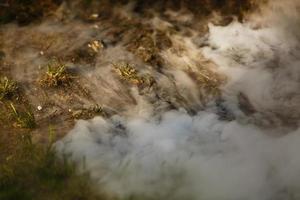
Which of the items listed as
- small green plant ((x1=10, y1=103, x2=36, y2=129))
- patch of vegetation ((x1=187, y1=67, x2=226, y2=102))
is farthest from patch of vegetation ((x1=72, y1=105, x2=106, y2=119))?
patch of vegetation ((x1=187, y1=67, x2=226, y2=102))

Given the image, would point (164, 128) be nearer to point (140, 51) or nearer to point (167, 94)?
point (167, 94)

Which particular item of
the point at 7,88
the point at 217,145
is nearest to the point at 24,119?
the point at 7,88

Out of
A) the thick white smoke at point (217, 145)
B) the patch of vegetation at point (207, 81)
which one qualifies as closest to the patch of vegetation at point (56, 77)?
the thick white smoke at point (217, 145)

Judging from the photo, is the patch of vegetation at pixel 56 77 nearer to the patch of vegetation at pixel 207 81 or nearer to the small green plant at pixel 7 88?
the small green plant at pixel 7 88

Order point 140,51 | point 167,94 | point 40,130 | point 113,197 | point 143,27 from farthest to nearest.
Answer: point 143,27 → point 140,51 → point 167,94 → point 40,130 → point 113,197

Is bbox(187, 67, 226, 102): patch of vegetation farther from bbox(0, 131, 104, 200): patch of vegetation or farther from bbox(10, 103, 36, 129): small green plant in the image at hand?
bbox(10, 103, 36, 129): small green plant

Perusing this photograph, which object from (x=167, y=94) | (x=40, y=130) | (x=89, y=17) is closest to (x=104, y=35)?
(x=89, y=17)
